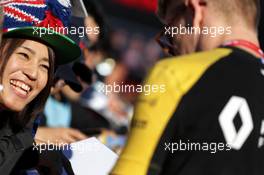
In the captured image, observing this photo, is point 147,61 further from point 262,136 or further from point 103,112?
point 262,136

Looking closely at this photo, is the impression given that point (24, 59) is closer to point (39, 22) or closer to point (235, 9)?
point (39, 22)

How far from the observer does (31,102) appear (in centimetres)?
331

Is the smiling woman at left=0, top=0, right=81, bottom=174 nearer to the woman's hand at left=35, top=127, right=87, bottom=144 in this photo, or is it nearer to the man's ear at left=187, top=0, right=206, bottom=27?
the woman's hand at left=35, top=127, right=87, bottom=144

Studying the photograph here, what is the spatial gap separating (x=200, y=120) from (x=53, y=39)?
4.98ft

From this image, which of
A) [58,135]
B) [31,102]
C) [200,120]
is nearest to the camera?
[200,120]

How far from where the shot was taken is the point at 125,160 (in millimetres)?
1843

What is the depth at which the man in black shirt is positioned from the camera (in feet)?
5.99

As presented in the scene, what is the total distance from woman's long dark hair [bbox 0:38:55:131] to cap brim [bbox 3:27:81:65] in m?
0.03

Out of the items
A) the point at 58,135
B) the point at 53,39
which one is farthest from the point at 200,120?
the point at 58,135

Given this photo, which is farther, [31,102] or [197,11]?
[31,102]

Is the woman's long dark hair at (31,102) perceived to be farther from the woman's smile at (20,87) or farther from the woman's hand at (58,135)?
the woman's hand at (58,135)

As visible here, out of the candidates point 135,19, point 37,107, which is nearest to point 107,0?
point 135,19

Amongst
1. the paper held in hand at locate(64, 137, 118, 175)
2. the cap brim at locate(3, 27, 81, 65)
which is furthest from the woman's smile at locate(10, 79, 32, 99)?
the paper held in hand at locate(64, 137, 118, 175)

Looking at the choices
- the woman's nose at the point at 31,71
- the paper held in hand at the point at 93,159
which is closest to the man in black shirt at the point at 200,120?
the paper held in hand at the point at 93,159
